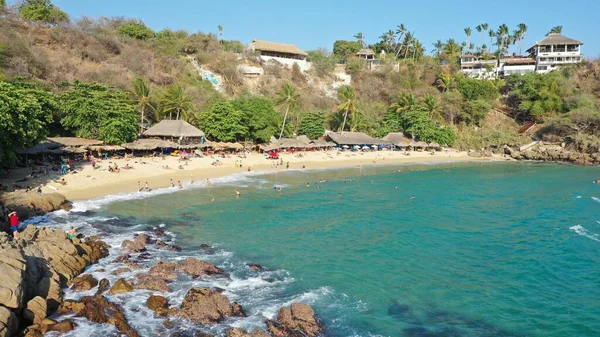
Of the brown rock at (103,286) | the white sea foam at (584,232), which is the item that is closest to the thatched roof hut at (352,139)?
the white sea foam at (584,232)

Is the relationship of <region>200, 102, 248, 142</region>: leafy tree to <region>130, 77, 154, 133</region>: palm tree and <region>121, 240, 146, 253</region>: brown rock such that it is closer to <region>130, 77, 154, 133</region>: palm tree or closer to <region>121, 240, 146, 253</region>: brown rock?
<region>130, 77, 154, 133</region>: palm tree

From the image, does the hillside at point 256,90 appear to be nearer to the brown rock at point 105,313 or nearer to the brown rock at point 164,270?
the brown rock at point 164,270

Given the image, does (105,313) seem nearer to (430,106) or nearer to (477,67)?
(430,106)

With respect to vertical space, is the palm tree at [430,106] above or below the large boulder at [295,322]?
above

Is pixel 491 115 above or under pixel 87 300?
above

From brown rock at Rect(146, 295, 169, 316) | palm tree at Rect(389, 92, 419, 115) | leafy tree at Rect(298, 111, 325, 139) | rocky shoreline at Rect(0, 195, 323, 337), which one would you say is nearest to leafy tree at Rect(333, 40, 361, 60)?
palm tree at Rect(389, 92, 419, 115)

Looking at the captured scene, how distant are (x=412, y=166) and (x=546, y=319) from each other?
132 ft

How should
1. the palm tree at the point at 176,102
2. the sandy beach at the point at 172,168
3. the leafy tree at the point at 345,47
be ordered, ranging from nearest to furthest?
the sandy beach at the point at 172,168
the palm tree at the point at 176,102
the leafy tree at the point at 345,47

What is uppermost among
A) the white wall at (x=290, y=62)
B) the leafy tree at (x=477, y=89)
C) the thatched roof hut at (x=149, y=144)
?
the white wall at (x=290, y=62)

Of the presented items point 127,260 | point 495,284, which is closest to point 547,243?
point 495,284

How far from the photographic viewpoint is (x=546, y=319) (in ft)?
49.9

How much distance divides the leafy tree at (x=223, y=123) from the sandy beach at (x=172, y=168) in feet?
10.4

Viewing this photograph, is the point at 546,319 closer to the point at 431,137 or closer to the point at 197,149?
the point at 197,149

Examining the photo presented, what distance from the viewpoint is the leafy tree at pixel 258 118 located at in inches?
2069
